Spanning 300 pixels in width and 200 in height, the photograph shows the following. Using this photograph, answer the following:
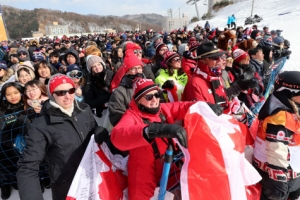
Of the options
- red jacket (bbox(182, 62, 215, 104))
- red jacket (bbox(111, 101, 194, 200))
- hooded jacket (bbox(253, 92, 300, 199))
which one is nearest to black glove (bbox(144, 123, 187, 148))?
red jacket (bbox(111, 101, 194, 200))

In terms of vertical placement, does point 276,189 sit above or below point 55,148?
below

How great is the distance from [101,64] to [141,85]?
7.53 feet

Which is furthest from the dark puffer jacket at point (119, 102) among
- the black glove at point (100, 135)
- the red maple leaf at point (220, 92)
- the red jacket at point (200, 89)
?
the red maple leaf at point (220, 92)

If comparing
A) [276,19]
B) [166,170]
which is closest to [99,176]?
[166,170]

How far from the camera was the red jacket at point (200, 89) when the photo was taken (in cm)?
264

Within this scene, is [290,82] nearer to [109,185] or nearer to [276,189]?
[276,189]

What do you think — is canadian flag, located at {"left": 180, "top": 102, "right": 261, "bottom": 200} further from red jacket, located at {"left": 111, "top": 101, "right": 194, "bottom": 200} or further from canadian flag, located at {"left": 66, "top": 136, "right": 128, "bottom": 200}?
canadian flag, located at {"left": 66, "top": 136, "right": 128, "bottom": 200}

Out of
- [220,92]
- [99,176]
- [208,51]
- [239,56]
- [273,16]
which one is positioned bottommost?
[99,176]

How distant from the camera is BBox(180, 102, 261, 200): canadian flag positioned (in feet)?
5.51

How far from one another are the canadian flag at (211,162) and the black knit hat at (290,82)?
2.04 ft

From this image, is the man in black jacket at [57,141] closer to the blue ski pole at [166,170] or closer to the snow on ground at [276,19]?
the blue ski pole at [166,170]

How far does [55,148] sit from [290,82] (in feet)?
6.95

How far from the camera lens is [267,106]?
81.5 inches

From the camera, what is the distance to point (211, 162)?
1713 millimetres
